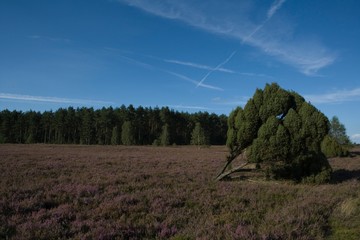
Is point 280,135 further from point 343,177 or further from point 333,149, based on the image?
point 333,149

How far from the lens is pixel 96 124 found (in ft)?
368

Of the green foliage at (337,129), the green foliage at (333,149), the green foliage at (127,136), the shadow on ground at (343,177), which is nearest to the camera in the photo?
the shadow on ground at (343,177)

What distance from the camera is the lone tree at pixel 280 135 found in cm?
1611

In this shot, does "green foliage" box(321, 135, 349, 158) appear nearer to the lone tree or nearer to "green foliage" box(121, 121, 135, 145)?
the lone tree

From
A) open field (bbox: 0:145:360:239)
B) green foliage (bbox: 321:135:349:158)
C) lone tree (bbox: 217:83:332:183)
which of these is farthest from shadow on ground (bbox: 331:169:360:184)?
green foliage (bbox: 321:135:349:158)

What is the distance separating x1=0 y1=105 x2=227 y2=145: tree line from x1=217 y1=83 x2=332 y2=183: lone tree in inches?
3547

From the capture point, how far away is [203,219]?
29.6ft

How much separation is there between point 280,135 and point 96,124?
10209cm

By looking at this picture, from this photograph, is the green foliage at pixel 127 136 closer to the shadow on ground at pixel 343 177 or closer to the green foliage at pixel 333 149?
the green foliage at pixel 333 149

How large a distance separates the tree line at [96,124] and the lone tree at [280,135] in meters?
90.1

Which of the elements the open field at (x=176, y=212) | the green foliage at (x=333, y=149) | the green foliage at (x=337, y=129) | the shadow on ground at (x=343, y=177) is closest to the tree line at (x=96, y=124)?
the green foliage at (x=337, y=129)

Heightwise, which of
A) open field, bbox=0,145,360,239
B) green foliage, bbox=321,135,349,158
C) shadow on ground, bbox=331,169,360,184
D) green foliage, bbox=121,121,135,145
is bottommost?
open field, bbox=0,145,360,239

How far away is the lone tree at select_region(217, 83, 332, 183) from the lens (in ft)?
52.9

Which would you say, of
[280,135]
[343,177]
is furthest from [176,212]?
[343,177]
